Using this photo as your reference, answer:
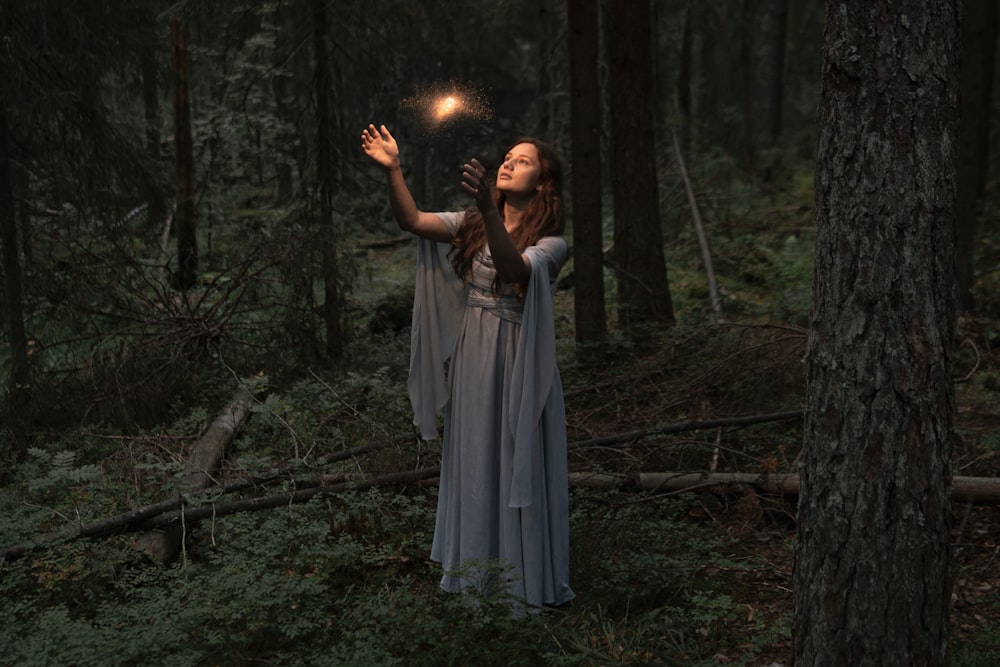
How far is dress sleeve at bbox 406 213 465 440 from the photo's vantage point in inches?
174

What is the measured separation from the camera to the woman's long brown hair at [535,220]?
4230 mm

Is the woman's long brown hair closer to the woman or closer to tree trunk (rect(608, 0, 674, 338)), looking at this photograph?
the woman

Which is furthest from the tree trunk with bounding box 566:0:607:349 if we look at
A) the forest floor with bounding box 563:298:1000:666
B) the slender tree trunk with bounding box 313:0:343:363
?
the slender tree trunk with bounding box 313:0:343:363

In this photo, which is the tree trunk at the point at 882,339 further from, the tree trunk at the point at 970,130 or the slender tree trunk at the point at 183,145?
the slender tree trunk at the point at 183,145

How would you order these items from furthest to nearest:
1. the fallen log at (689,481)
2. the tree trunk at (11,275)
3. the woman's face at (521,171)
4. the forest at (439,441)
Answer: the tree trunk at (11,275) → the fallen log at (689,481) → the woman's face at (521,171) → the forest at (439,441)

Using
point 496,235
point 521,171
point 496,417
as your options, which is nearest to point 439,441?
point 496,417

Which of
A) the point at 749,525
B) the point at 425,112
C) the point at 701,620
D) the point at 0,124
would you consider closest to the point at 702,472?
the point at 749,525

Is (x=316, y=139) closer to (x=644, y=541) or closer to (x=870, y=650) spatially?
(x=644, y=541)

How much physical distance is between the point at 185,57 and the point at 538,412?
1103 centimetres

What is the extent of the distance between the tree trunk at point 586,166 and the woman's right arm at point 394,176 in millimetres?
4458

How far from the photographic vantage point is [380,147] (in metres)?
3.90

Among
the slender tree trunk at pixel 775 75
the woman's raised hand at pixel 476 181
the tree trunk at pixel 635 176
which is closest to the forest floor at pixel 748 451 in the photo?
the tree trunk at pixel 635 176

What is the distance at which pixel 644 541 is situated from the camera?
4816 millimetres

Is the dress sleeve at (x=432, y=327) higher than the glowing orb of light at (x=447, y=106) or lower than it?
lower
